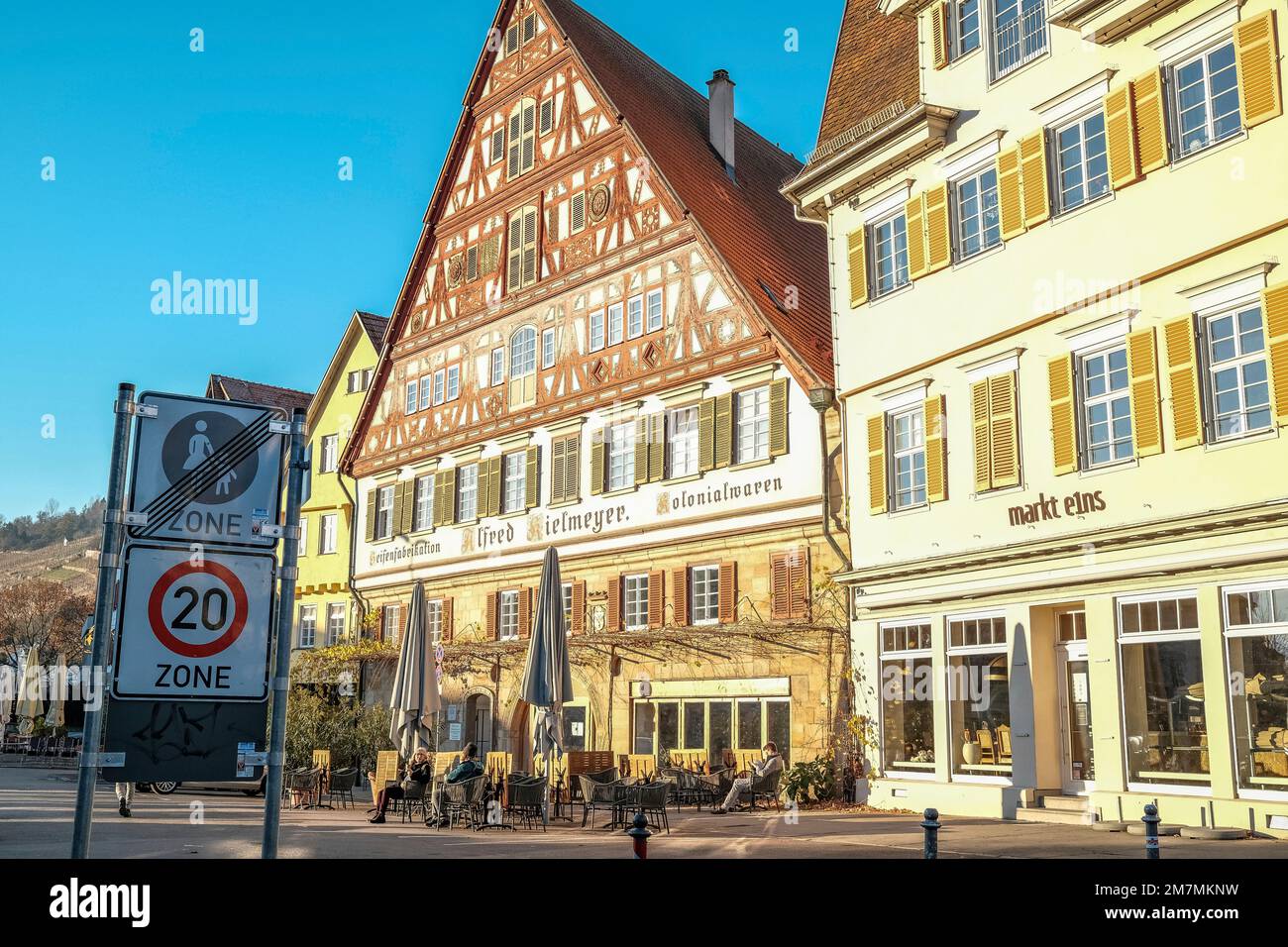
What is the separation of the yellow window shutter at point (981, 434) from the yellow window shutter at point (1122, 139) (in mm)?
3225

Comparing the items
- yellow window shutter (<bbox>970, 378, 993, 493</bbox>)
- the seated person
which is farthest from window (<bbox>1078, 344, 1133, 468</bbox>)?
the seated person

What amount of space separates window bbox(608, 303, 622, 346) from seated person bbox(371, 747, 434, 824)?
10320 mm

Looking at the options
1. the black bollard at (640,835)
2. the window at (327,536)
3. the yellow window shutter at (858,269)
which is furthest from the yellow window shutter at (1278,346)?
the window at (327,536)

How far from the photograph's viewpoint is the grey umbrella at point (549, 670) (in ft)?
57.8

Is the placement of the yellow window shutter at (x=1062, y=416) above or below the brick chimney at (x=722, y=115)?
below

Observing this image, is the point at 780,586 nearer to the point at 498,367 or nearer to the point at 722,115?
the point at 498,367

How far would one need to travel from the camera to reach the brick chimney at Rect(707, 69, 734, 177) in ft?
95.4

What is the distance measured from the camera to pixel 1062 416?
51.2ft

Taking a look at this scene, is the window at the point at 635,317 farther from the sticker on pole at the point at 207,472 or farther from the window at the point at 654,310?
the sticker on pole at the point at 207,472

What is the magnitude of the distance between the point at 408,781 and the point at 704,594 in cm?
739

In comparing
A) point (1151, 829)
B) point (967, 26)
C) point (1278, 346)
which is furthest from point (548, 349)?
point (1151, 829)

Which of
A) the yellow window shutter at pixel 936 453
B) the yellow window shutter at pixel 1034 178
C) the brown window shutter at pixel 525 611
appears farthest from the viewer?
the brown window shutter at pixel 525 611

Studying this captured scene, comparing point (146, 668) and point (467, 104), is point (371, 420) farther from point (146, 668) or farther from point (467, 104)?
point (146, 668)

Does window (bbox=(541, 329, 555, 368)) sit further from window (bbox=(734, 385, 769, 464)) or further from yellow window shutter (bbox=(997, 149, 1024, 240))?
yellow window shutter (bbox=(997, 149, 1024, 240))
